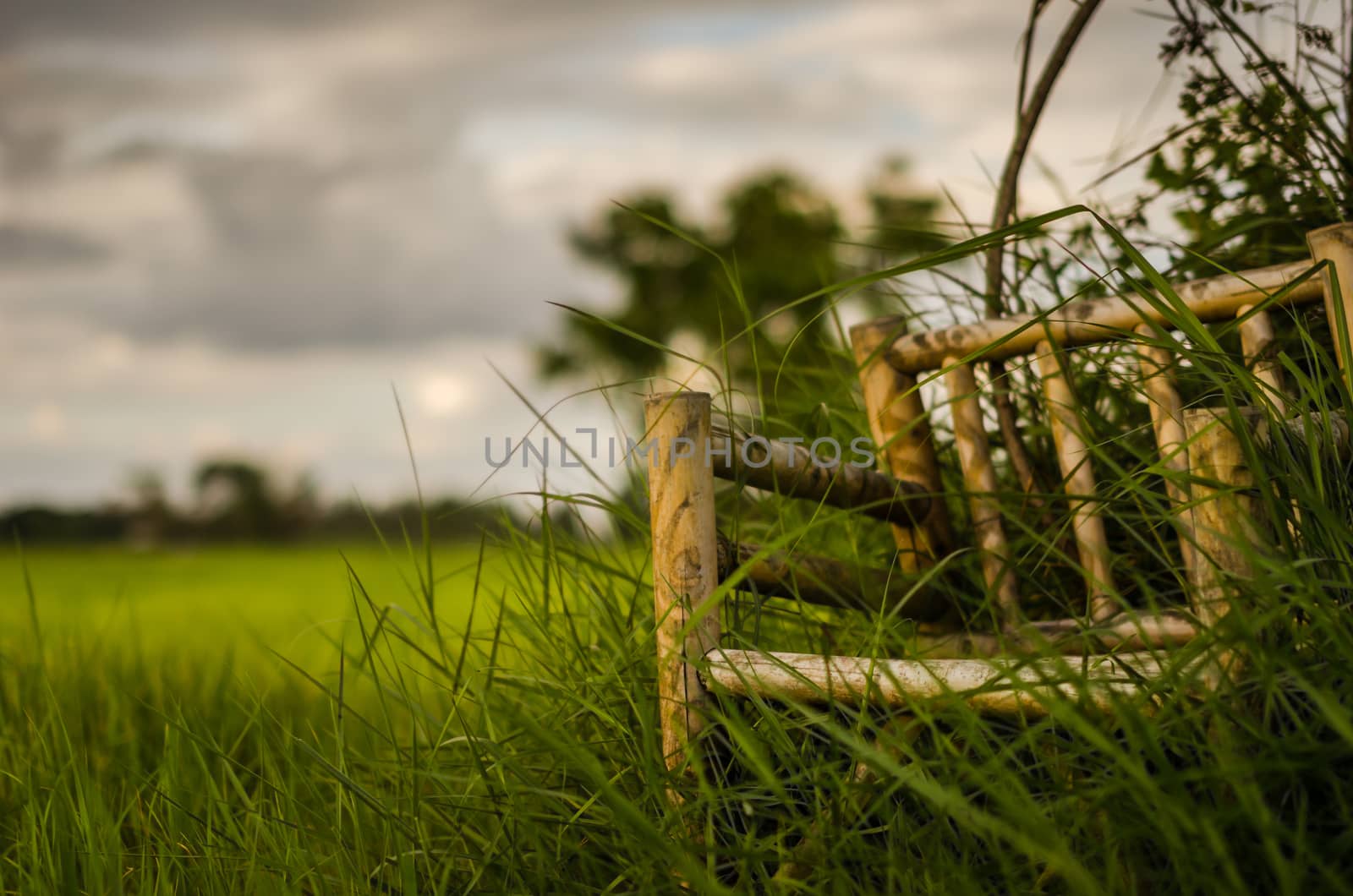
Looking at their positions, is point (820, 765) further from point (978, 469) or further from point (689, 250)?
point (689, 250)

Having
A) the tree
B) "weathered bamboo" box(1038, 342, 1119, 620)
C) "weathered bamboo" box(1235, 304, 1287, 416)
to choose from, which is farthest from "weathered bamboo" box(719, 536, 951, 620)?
the tree

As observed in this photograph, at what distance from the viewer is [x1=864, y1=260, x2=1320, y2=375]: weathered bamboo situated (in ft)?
5.22

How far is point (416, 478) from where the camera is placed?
1.34m

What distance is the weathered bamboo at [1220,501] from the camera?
42.3 inches

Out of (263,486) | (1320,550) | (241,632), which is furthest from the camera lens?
(263,486)

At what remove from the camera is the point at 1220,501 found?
3.64 feet

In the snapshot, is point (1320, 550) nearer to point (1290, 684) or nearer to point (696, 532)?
point (1290, 684)

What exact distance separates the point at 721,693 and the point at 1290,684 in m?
0.62

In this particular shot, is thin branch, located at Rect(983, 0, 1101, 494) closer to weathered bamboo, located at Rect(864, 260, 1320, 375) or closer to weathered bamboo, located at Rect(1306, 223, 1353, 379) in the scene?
weathered bamboo, located at Rect(864, 260, 1320, 375)

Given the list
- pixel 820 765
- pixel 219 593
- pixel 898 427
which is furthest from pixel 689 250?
pixel 820 765

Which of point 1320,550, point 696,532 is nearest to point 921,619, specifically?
point 696,532

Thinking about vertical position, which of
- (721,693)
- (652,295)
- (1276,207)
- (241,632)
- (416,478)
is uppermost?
(652,295)

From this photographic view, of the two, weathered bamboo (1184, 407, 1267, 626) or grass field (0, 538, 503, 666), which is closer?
weathered bamboo (1184, 407, 1267, 626)

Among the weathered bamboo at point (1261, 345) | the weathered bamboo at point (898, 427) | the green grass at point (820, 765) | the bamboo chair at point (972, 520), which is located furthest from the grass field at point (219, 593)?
the weathered bamboo at point (1261, 345)
